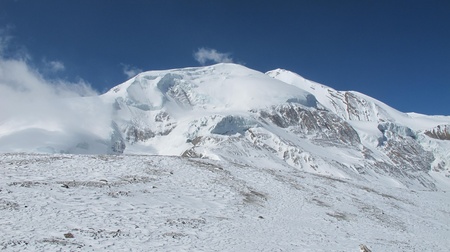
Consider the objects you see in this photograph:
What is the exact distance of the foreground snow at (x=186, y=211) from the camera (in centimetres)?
1627

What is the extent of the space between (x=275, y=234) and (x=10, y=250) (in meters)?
12.7

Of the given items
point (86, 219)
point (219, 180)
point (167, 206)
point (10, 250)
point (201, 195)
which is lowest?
point (10, 250)

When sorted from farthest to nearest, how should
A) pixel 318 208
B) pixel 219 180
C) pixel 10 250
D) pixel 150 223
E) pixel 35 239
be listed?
pixel 219 180
pixel 318 208
pixel 150 223
pixel 35 239
pixel 10 250

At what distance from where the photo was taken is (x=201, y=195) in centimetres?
2638

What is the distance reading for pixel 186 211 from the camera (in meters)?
21.9

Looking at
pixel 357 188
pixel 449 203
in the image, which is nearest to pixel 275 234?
pixel 357 188

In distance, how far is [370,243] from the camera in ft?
73.0

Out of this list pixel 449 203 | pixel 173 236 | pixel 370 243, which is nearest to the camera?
pixel 173 236

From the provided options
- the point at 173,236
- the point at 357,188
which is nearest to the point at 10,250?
the point at 173,236

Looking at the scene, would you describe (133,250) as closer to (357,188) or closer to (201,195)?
(201,195)

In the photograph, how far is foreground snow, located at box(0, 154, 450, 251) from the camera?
16.3 meters

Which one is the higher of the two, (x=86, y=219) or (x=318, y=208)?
(x=318, y=208)

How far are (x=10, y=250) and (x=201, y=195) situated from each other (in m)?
14.4

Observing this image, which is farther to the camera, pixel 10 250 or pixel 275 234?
pixel 275 234
